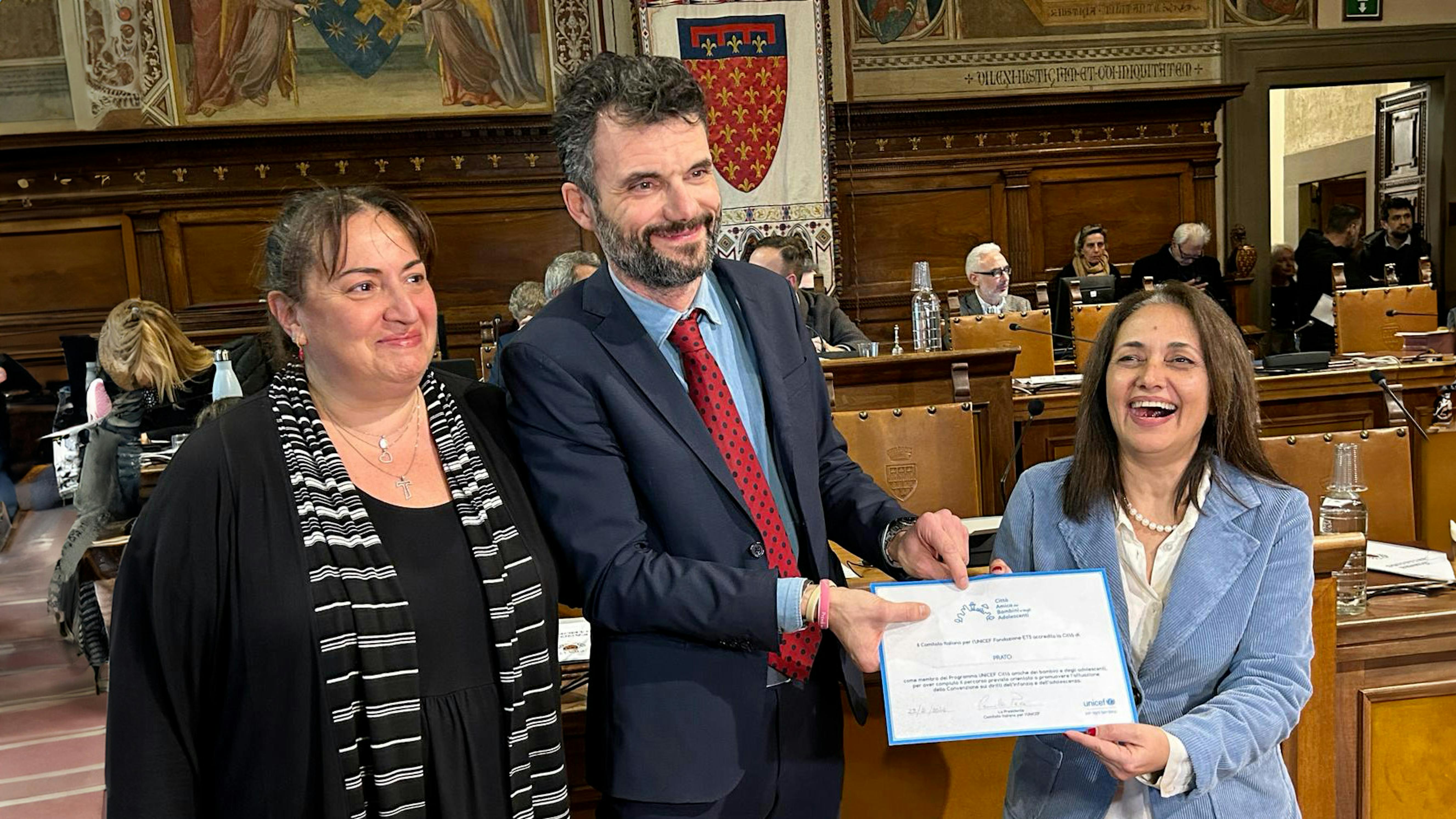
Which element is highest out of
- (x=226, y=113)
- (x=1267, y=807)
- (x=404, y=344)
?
(x=226, y=113)

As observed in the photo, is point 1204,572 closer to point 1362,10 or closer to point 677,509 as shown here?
point 677,509

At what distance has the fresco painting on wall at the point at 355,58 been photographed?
28.0 ft

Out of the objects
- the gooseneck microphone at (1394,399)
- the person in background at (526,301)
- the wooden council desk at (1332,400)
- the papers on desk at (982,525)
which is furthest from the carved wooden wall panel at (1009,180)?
the papers on desk at (982,525)

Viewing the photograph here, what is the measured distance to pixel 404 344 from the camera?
1.57 meters

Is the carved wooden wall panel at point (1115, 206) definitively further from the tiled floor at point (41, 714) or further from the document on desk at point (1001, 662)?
the document on desk at point (1001, 662)

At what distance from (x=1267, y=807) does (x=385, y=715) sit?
134 centimetres

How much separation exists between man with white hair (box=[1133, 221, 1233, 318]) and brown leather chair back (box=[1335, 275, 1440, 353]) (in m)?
1.99

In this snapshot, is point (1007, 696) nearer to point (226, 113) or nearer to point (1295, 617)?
point (1295, 617)

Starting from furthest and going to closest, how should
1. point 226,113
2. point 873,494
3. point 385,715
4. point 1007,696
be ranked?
point 226,113, point 873,494, point 1007,696, point 385,715

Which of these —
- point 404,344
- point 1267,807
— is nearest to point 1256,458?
point 1267,807

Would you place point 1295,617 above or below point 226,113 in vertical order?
below

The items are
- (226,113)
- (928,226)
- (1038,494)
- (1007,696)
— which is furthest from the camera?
(928,226)

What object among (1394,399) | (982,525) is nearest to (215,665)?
(982,525)
